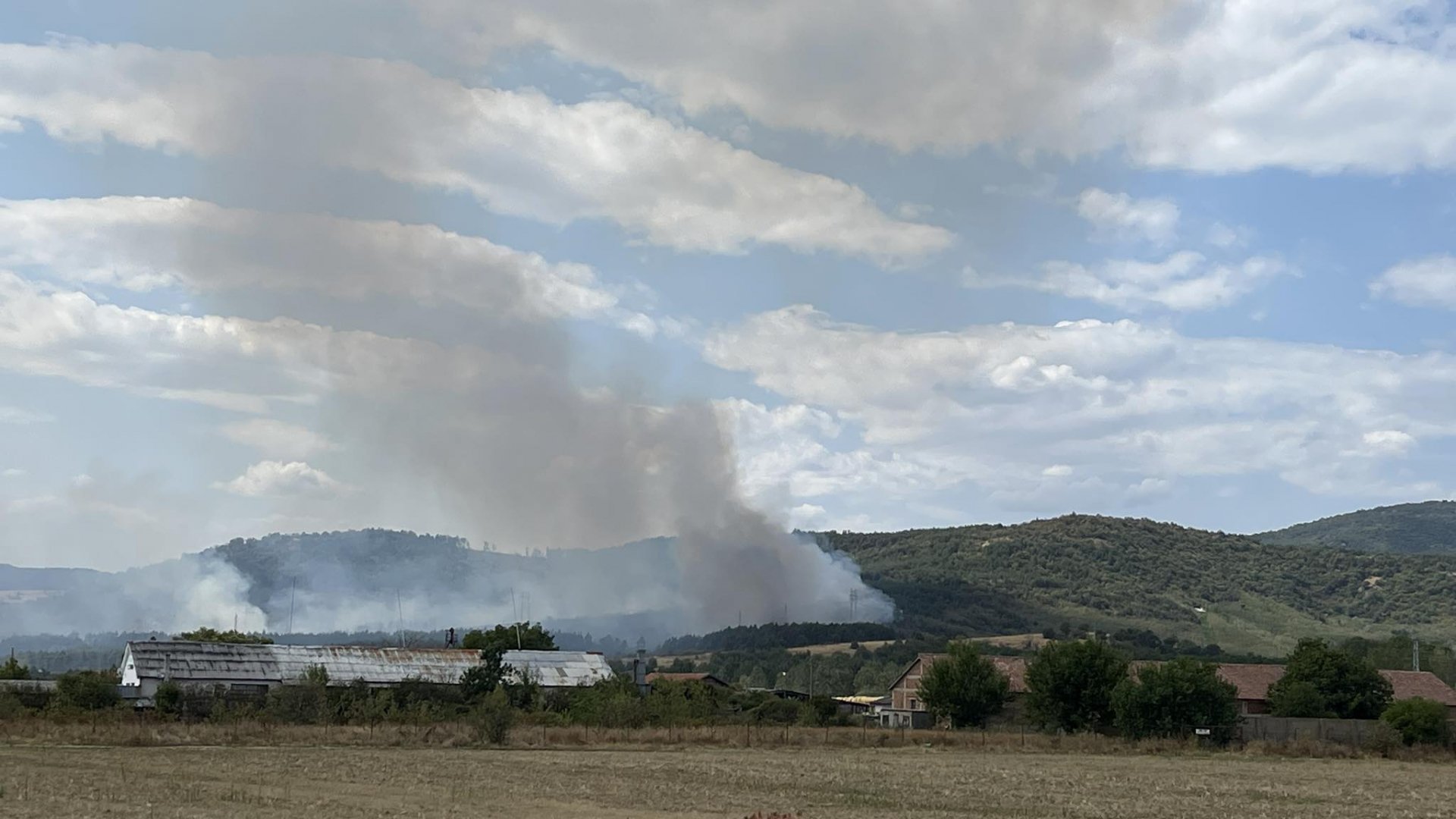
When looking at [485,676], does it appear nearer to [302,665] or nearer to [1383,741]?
[302,665]

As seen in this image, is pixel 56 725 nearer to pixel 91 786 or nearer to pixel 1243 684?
pixel 91 786

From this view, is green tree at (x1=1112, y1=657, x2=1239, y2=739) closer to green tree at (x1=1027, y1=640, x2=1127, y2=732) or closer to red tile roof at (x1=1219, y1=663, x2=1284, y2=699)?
green tree at (x1=1027, y1=640, x2=1127, y2=732)

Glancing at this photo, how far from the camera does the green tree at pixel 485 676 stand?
90688 mm

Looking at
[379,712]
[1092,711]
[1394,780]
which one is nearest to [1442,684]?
[1092,711]

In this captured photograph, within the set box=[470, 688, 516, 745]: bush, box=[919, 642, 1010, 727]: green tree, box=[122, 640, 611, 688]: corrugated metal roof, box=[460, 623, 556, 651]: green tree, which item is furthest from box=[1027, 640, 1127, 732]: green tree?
box=[460, 623, 556, 651]: green tree

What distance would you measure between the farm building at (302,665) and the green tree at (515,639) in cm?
532

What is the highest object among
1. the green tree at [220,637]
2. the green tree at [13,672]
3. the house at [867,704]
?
the green tree at [220,637]

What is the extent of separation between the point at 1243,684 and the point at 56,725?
248 feet

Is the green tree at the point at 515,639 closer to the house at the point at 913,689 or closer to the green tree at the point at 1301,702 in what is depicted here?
the house at the point at 913,689

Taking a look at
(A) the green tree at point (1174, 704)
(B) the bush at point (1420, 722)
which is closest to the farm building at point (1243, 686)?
(A) the green tree at point (1174, 704)

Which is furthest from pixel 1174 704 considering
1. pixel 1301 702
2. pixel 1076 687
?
pixel 1301 702

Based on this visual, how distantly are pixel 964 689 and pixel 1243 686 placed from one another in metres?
23.2

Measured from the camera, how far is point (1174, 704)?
257 feet

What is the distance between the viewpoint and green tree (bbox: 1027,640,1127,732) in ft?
271
